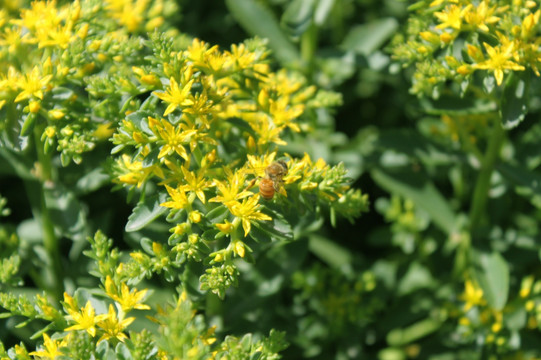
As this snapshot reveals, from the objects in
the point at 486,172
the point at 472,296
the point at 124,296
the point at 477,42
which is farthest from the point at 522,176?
the point at 124,296

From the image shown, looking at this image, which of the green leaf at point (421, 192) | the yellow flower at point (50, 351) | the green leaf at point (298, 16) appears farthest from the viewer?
the green leaf at point (421, 192)

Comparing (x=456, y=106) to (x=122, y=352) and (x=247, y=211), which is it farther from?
(x=122, y=352)

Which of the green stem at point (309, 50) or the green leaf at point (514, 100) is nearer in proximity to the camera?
the green leaf at point (514, 100)

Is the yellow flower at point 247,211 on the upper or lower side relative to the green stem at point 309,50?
upper

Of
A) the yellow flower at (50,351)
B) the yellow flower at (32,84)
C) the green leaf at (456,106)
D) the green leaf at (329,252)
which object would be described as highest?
the yellow flower at (32,84)

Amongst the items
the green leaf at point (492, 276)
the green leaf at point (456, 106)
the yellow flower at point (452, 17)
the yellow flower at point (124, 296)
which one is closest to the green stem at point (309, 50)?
the green leaf at point (456, 106)

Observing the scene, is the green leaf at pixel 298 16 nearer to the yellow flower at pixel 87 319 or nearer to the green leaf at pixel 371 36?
the green leaf at pixel 371 36

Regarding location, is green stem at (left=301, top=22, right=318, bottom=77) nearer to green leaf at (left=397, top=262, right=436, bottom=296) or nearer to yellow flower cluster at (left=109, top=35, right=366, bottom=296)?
yellow flower cluster at (left=109, top=35, right=366, bottom=296)
